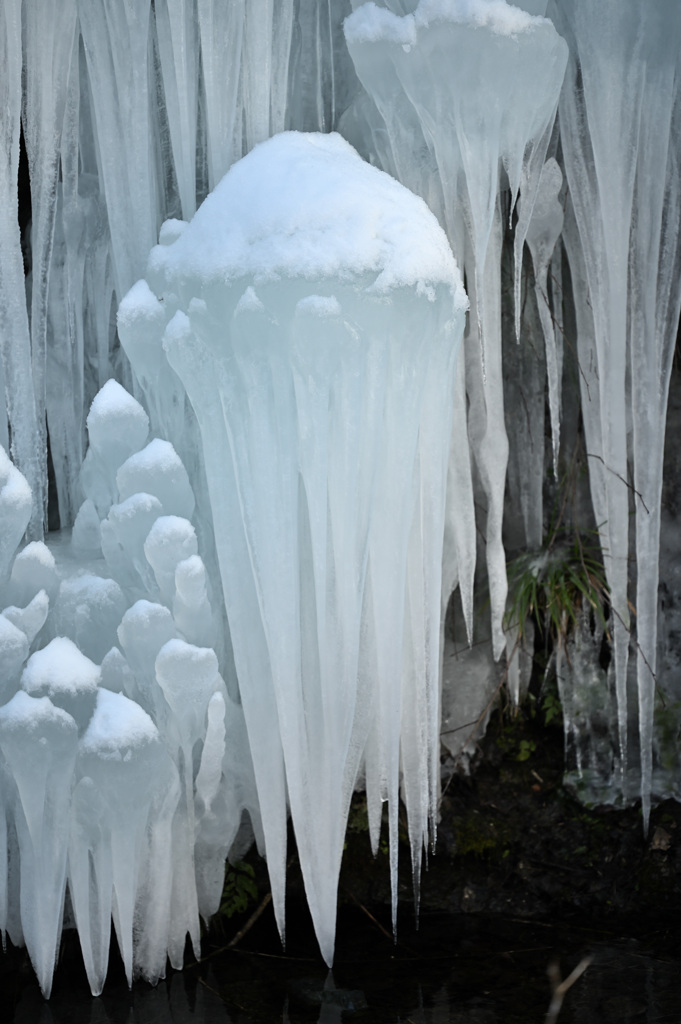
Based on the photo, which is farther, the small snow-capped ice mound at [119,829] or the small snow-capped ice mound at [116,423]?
the small snow-capped ice mound at [116,423]

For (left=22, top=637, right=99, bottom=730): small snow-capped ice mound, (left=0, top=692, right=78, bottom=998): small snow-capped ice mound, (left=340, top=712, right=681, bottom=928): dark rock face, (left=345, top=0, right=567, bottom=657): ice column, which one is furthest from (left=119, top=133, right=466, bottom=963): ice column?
(left=340, top=712, right=681, bottom=928): dark rock face

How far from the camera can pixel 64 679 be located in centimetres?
269

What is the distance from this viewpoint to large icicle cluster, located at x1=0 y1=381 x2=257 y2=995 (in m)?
2.70

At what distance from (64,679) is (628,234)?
2.00m

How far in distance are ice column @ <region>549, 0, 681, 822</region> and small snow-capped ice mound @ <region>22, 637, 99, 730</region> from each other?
164cm

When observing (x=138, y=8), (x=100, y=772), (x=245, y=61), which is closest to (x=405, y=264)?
(x=245, y=61)

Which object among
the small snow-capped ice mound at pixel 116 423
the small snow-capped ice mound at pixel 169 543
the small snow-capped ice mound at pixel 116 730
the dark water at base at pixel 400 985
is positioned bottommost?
the dark water at base at pixel 400 985

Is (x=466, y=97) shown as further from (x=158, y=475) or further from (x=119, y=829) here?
(x=119, y=829)

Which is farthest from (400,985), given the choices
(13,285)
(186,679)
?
(13,285)

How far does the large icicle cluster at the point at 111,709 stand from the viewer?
2695 mm

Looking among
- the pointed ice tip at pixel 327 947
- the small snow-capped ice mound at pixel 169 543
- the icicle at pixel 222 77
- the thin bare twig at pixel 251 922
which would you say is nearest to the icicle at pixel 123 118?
the icicle at pixel 222 77

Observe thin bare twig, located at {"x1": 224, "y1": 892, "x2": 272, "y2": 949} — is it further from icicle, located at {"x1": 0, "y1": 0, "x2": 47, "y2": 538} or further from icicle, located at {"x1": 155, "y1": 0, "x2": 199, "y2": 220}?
icicle, located at {"x1": 155, "y1": 0, "x2": 199, "y2": 220}

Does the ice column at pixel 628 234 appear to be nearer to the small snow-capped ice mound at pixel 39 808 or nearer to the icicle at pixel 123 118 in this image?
the icicle at pixel 123 118

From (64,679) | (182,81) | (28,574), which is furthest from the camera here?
(182,81)
